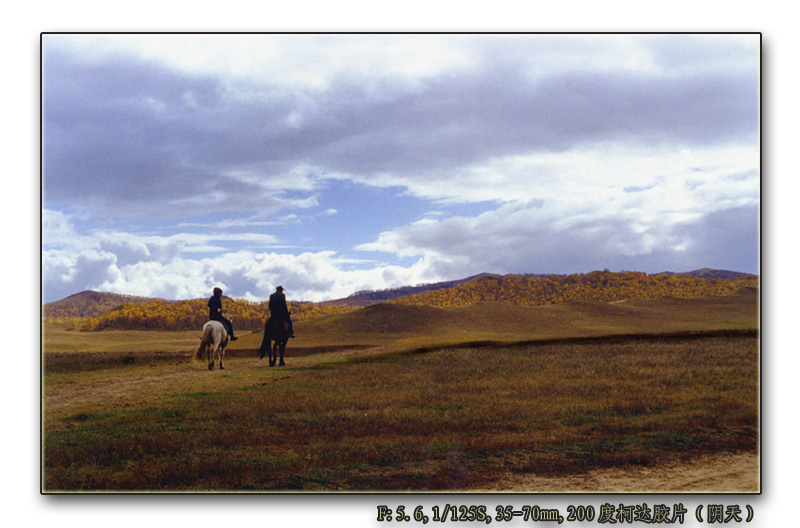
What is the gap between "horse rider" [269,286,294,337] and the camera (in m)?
8.35

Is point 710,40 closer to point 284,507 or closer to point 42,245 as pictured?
point 284,507

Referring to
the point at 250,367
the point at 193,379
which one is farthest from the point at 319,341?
the point at 193,379

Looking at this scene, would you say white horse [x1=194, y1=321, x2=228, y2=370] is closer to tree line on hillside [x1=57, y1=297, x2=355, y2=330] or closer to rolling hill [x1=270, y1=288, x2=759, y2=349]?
tree line on hillside [x1=57, y1=297, x2=355, y2=330]

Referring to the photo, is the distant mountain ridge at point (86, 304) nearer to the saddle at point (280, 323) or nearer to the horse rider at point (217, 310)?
the horse rider at point (217, 310)

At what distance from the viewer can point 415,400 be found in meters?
8.14

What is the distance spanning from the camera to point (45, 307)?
7.84m

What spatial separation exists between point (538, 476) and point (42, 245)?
25.5 feet

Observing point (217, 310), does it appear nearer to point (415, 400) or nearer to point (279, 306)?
point (279, 306)

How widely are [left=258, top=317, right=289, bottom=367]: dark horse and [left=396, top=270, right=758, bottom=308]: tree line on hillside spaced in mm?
2009

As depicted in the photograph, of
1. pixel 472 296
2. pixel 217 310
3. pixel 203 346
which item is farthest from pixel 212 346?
pixel 472 296

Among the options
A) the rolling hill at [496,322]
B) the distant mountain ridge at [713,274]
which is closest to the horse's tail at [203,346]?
the rolling hill at [496,322]

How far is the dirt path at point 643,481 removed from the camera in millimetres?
6734

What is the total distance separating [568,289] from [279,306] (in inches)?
188

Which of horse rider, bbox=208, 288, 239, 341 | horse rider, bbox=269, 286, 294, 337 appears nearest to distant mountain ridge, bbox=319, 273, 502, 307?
horse rider, bbox=269, 286, 294, 337
